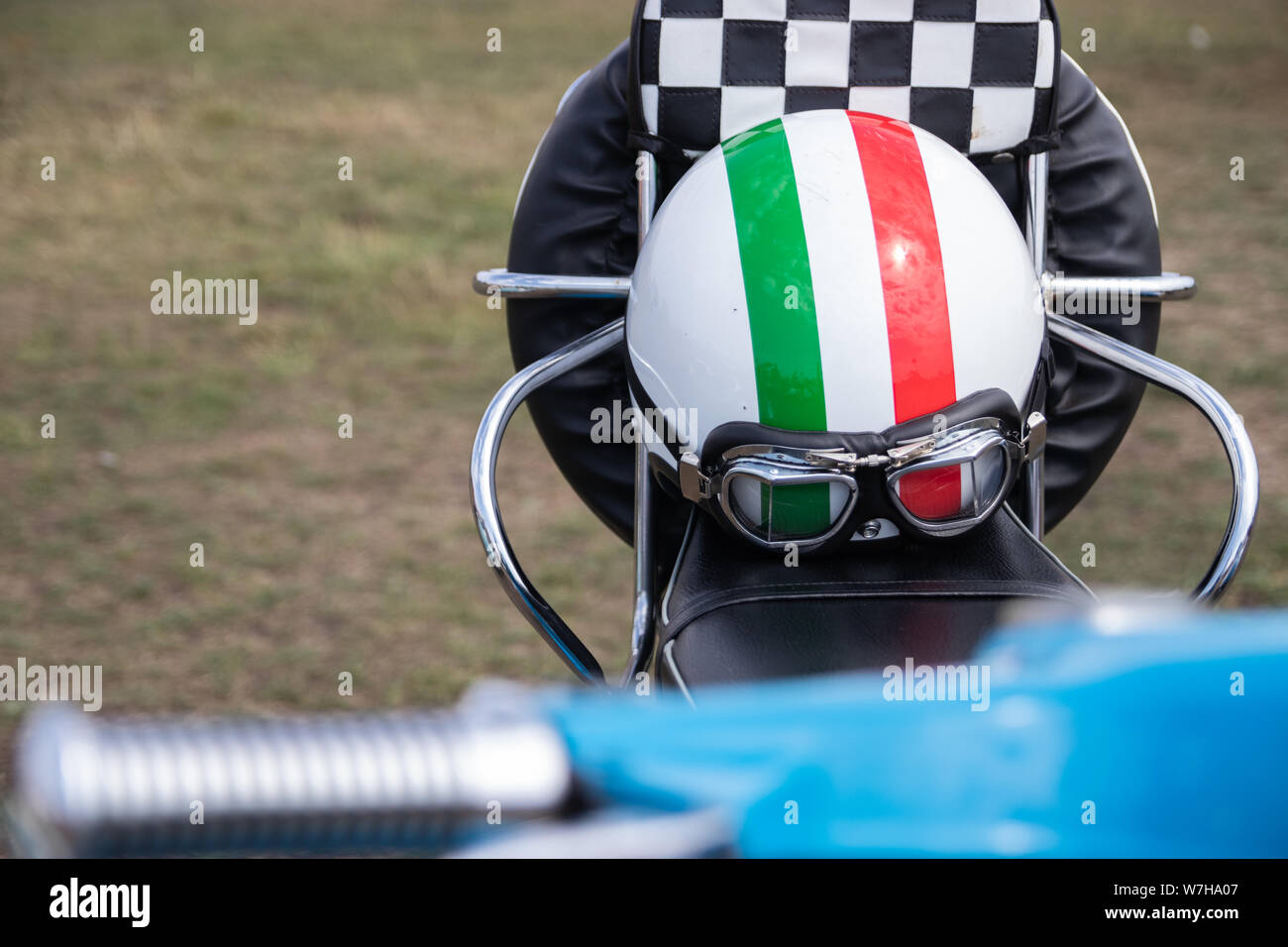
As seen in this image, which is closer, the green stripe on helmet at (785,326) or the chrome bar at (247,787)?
the chrome bar at (247,787)

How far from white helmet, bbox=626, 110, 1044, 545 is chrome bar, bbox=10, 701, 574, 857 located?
2.74 feet

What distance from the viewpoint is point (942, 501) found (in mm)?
1292

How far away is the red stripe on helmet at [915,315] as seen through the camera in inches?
49.3

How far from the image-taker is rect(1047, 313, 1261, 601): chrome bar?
1.44 meters

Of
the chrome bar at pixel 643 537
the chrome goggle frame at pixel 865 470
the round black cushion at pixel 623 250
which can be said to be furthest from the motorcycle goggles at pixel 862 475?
the round black cushion at pixel 623 250

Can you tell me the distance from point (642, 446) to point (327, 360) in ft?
8.79

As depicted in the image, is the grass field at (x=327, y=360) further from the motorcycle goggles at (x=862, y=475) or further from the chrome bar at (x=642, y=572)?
the motorcycle goggles at (x=862, y=475)

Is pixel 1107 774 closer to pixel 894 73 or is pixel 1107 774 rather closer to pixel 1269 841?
pixel 1269 841

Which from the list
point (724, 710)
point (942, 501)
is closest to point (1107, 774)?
point (724, 710)

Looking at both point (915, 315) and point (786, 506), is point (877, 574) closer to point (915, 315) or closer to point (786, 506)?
point (786, 506)

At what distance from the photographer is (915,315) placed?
125 centimetres

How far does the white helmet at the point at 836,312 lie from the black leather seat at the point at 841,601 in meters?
0.05

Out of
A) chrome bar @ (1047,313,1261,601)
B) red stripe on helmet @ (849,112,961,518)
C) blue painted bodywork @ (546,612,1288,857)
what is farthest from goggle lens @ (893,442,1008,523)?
blue painted bodywork @ (546,612,1288,857)

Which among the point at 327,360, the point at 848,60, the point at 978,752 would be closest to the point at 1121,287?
the point at 848,60
